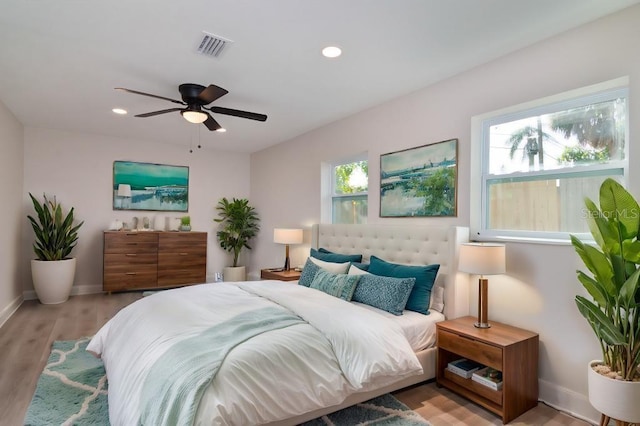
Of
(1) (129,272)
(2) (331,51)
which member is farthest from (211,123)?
(1) (129,272)

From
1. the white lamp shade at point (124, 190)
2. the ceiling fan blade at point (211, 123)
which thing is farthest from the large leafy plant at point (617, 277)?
the white lamp shade at point (124, 190)

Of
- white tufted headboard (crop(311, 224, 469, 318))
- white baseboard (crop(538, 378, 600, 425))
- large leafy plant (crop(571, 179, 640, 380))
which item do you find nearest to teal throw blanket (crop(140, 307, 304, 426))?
white tufted headboard (crop(311, 224, 469, 318))

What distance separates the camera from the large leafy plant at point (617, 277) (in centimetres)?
176

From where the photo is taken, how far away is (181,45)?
103 inches

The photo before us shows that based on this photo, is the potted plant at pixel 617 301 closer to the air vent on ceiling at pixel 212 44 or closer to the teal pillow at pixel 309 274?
the teal pillow at pixel 309 274

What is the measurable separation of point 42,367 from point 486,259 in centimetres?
363

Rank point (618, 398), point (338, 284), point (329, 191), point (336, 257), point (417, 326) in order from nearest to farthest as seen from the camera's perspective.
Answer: point (618, 398) → point (417, 326) → point (338, 284) → point (336, 257) → point (329, 191)

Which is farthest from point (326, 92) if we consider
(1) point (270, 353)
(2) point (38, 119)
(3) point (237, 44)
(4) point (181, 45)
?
(2) point (38, 119)

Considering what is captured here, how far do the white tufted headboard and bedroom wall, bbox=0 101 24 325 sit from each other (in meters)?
3.98

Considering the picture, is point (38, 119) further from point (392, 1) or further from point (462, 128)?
point (462, 128)

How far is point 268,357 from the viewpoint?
182cm

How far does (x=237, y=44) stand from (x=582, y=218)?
9.27 ft

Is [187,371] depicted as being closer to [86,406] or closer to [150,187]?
[86,406]

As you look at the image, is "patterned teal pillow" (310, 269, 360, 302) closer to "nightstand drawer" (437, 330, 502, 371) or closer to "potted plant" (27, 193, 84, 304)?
"nightstand drawer" (437, 330, 502, 371)
